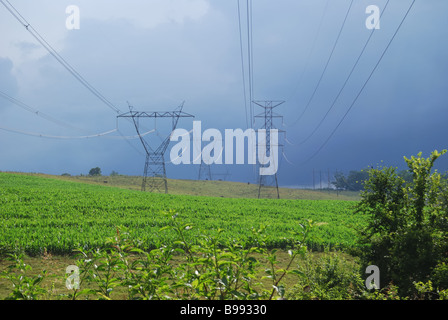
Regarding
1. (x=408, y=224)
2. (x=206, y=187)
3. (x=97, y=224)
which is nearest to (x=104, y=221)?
(x=97, y=224)

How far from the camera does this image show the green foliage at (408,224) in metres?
6.56

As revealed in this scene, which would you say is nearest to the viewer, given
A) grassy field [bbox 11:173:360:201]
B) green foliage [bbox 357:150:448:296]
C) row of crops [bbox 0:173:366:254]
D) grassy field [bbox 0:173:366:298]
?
green foliage [bbox 357:150:448:296]

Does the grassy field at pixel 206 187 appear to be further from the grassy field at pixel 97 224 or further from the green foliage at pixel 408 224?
the green foliage at pixel 408 224

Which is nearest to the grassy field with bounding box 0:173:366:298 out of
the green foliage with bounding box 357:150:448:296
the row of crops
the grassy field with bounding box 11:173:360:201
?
the row of crops

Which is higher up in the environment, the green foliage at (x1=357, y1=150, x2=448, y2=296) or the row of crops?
the green foliage at (x1=357, y1=150, x2=448, y2=296)

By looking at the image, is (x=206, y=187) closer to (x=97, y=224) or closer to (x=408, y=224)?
(x=97, y=224)

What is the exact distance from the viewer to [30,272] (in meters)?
10.1

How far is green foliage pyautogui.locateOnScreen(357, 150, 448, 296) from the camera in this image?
Result: 6.56 m

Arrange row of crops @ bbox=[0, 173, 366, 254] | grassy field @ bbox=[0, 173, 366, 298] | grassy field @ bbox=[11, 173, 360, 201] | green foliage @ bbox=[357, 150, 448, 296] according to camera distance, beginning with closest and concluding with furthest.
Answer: green foliage @ bbox=[357, 150, 448, 296] → grassy field @ bbox=[0, 173, 366, 298] → row of crops @ bbox=[0, 173, 366, 254] → grassy field @ bbox=[11, 173, 360, 201]

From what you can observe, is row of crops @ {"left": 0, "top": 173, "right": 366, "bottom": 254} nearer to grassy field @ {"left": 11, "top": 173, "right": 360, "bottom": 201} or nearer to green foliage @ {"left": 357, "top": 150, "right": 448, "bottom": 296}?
green foliage @ {"left": 357, "top": 150, "right": 448, "bottom": 296}

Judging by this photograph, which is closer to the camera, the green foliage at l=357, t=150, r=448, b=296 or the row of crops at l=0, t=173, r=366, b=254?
the green foliage at l=357, t=150, r=448, b=296

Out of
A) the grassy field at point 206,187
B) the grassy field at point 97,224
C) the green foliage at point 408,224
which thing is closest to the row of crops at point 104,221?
the grassy field at point 97,224
